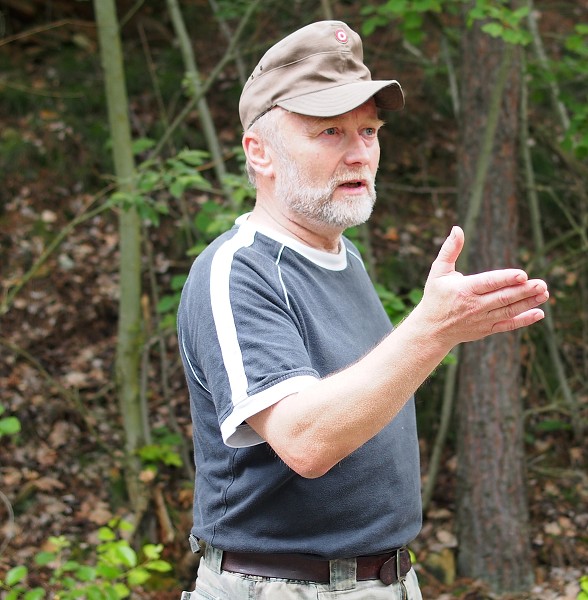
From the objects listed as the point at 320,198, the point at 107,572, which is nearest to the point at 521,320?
the point at 320,198

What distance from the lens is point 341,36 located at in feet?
7.11

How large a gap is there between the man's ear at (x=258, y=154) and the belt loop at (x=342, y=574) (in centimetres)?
101

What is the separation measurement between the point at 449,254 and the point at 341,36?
921mm

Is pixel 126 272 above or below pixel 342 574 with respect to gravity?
below

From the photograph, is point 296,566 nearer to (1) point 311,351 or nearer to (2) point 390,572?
(2) point 390,572

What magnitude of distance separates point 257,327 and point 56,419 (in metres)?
4.32

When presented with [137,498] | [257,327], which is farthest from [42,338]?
[257,327]

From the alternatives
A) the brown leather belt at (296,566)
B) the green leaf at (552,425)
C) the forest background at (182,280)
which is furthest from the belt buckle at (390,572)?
the green leaf at (552,425)

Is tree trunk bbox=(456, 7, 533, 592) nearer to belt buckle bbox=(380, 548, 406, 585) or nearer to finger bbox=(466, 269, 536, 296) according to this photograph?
belt buckle bbox=(380, 548, 406, 585)

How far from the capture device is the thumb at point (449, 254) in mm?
1496

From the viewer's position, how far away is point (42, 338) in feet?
20.2

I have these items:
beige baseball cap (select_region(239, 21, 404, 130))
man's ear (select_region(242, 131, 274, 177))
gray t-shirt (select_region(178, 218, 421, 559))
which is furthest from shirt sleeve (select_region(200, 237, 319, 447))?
beige baseball cap (select_region(239, 21, 404, 130))

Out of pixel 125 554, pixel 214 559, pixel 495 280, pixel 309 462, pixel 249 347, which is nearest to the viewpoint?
pixel 495 280

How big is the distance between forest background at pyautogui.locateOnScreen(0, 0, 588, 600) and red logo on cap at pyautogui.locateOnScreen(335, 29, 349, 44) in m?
1.72
